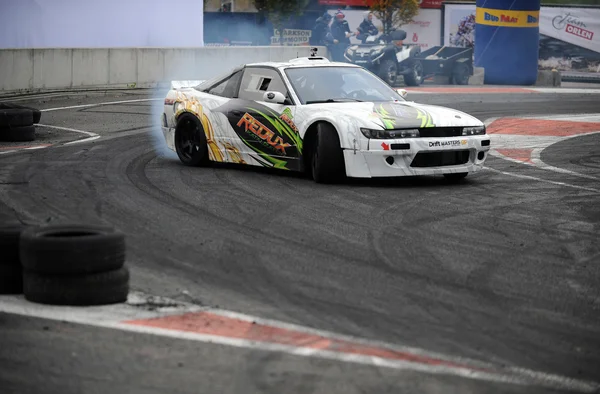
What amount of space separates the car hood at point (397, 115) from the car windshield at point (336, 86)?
1.03 ft

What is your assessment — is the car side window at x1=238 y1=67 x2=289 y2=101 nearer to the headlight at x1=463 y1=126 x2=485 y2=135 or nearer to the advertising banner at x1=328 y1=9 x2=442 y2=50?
the headlight at x1=463 y1=126 x2=485 y2=135

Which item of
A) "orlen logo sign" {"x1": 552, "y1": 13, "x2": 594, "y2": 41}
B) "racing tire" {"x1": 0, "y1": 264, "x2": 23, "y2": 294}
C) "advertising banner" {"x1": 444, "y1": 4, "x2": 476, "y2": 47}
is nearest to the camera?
"racing tire" {"x1": 0, "y1": 264, "x2": 23, "y2": 294}

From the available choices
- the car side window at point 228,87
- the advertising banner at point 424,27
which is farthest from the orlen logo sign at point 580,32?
the car side window at point 228,87

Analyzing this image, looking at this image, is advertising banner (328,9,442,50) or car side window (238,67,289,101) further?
advertising banner (328,9,442,50)

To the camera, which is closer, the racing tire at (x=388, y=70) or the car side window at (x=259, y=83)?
the car side window at (x=259, y=83)

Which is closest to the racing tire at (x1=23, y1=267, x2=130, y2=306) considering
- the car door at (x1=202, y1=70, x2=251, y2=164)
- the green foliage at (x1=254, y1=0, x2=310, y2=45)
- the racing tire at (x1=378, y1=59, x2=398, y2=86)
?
the car door at (x1=202, y1=70, x2=251, y2=164)

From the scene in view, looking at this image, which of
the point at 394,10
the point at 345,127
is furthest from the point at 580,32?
the point at 345,127

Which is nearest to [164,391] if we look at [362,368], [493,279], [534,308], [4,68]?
[362,368]

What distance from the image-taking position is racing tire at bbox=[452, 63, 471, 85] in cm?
3238

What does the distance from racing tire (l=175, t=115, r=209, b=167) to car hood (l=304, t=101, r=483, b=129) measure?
5.29 feet

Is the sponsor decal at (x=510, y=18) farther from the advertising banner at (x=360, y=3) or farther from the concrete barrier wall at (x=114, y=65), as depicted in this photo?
the advertising banner at (x=360, y=3)

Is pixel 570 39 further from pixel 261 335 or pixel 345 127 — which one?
pixel 261 335

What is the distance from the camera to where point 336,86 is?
11.0 m

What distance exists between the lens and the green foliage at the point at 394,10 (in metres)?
39.1
